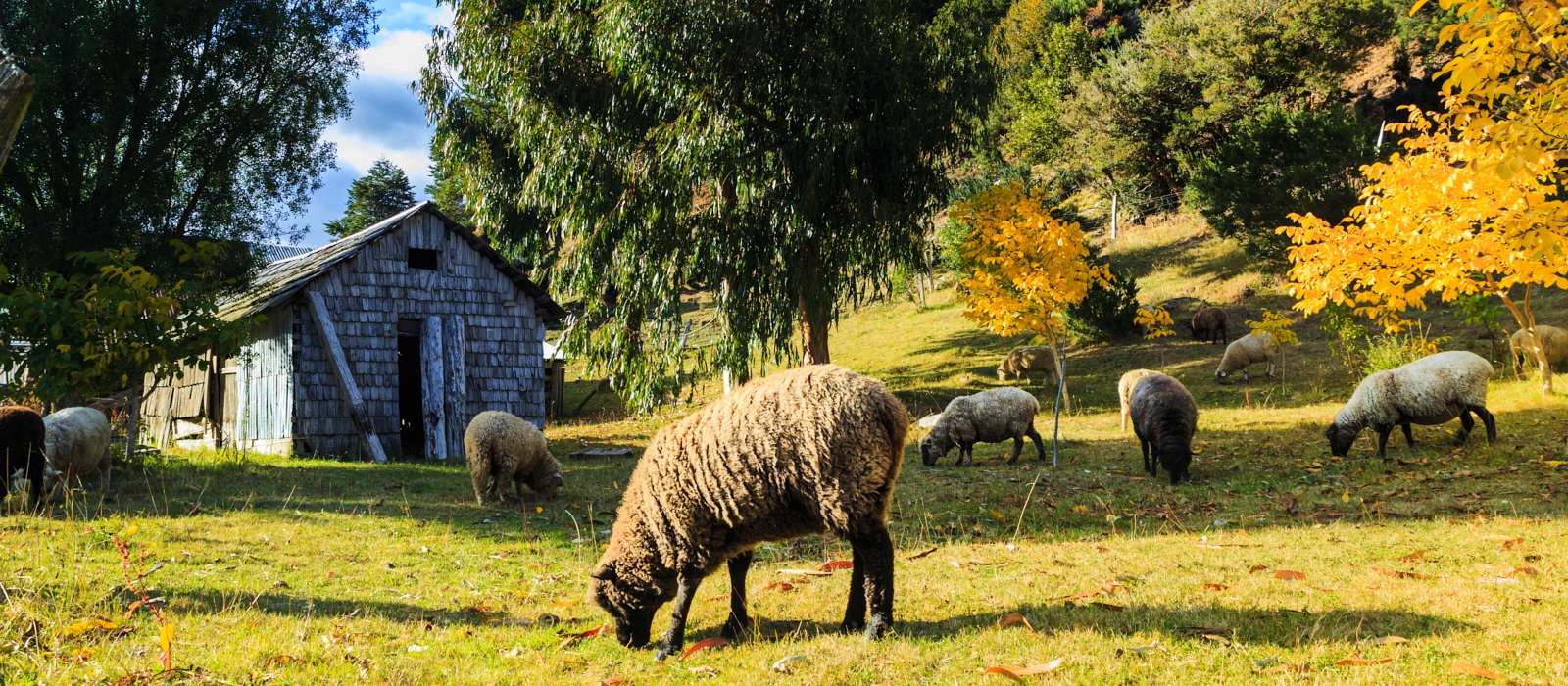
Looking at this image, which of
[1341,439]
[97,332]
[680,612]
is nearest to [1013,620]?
[680,612]

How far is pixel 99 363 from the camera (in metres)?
9.98

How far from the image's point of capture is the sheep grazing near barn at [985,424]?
14.0m

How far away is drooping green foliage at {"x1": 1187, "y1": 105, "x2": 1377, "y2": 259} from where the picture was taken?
1186 inches

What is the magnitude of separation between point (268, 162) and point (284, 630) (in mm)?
15372

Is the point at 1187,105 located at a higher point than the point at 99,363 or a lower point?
higher

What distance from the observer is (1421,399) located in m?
11.8

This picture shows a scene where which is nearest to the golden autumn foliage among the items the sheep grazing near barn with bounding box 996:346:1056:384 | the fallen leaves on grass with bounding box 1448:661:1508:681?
the sheep grazing near barn with bounding box 996:346:1056:384

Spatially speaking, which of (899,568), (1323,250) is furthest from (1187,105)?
(899,568)

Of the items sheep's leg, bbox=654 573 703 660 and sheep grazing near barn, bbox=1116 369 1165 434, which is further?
sheep grazing near barn, bbox=1116 369 1165 434

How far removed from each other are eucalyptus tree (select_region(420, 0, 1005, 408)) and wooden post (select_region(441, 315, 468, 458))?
7.84ft

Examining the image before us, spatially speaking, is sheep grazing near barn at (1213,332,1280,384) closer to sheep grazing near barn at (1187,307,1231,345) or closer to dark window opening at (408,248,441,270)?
sheep grazing near barn at (1187,307,1231,345)

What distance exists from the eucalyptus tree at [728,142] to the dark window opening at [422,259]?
2368 mm

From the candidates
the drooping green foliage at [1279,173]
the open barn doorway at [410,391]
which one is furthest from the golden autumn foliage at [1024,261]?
the drooping green foliage at [1279,173]

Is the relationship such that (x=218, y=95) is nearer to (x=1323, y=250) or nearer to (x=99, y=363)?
(x=99, y=363)
